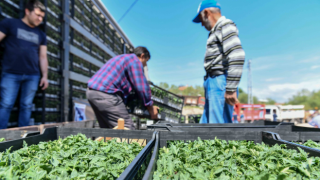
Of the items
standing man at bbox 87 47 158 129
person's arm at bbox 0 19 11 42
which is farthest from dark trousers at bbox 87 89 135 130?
person's arm at bbox 0 19 11 42

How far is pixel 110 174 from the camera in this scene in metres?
0.72

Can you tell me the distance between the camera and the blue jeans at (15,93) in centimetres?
361

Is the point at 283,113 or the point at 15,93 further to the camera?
the point at 283,113

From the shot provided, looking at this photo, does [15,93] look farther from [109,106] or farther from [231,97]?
[231,97]

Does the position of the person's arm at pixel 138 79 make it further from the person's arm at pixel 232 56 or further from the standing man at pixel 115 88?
the person's arm at pixel 232 56

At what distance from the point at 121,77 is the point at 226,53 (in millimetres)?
1511

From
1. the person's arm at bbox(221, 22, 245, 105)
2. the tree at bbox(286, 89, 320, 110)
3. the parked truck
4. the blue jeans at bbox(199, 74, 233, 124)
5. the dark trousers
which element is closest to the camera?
the person's arm at bbox(221, 22, 245, 105)

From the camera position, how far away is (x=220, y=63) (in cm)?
252

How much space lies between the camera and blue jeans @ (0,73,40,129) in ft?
11.8

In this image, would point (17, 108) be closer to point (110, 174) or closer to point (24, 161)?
point (24, 161)

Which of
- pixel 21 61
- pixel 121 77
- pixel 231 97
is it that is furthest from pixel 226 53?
pixel 21 61

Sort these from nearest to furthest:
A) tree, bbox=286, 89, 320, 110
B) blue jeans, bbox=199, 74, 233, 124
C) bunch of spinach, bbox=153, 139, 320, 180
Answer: bunch of spinach, bbox=153, 139, 320, 180, blue jeans, bbox=199, 74, 233, 124, tree, bbox=286, 89, 320, 110

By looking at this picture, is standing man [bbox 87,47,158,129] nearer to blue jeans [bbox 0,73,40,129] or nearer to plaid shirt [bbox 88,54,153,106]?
plaid shirt [bbox 88,54,153,106]

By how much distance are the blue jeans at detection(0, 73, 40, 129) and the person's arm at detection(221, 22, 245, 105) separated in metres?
3.96
